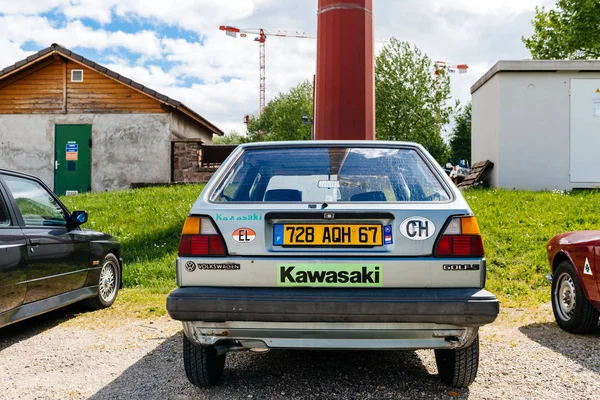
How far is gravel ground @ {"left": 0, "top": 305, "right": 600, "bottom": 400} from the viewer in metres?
3.69

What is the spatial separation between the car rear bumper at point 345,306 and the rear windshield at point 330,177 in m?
0.60

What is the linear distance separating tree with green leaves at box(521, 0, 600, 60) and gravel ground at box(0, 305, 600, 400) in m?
27.8

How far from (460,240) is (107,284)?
471 cm

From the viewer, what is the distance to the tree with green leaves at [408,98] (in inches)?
1745

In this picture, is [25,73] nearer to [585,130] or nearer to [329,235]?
[585,130]

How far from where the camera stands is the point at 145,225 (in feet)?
35.9

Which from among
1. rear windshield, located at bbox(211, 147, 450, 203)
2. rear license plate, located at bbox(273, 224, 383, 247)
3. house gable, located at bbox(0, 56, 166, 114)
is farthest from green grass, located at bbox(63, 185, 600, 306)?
house gable, located at bbox(0, 56, 166, 114)

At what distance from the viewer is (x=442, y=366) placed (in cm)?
384

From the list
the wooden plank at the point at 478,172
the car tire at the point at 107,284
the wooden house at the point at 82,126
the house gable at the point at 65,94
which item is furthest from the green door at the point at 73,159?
the car tire at the point at 107,284

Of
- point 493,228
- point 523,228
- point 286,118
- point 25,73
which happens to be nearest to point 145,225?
point 493,228

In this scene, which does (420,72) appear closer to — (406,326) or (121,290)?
(121,290)

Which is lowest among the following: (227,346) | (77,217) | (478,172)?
(227,346)

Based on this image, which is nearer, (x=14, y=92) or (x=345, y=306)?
(x=345, y=306)

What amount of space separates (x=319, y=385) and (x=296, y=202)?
4.21 ft
